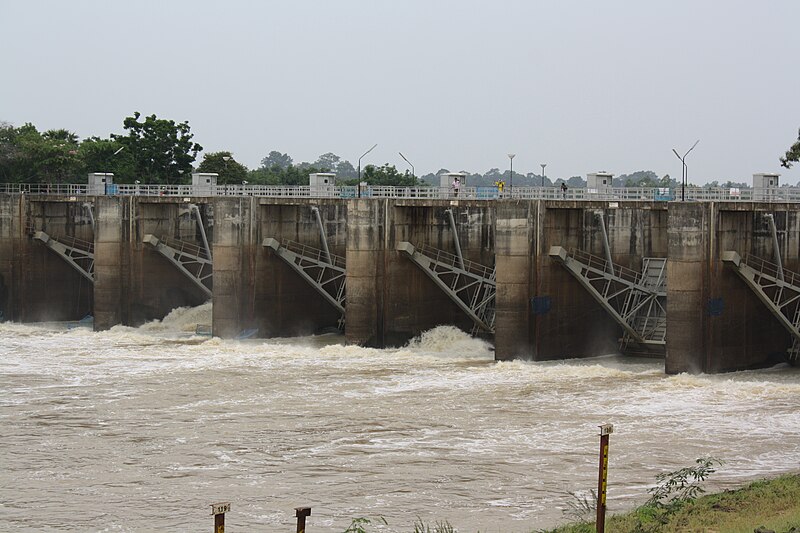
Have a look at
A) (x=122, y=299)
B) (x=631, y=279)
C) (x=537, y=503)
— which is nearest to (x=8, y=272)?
(x=122, y=299)

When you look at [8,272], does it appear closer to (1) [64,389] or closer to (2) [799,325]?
(1) [64,389]

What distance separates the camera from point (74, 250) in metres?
62.2

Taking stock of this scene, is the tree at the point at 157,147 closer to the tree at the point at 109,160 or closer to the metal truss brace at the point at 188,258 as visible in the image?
the tree at the point at 109,160

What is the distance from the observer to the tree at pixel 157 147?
8694 centimetres

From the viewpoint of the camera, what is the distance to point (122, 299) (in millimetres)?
58219

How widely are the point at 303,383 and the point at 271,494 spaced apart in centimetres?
1474

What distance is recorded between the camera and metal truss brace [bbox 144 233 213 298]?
58.7m

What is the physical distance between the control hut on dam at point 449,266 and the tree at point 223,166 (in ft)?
114

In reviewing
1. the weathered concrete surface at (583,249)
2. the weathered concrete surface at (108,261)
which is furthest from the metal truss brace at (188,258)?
the weathered concrete surface at (583,249)

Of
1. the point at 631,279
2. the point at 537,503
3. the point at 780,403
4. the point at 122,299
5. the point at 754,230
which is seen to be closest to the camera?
the point at 537,503

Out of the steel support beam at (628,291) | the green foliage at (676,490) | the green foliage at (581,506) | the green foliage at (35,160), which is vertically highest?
the green foliage at (35,160)

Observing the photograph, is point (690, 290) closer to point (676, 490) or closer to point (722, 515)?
point (676, 490)

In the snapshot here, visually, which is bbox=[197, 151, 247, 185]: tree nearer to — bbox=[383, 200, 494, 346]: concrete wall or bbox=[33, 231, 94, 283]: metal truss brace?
bbox=[33, 231, 94, 283]: metal truss brace

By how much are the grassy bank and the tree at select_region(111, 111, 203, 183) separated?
67.0 meters
